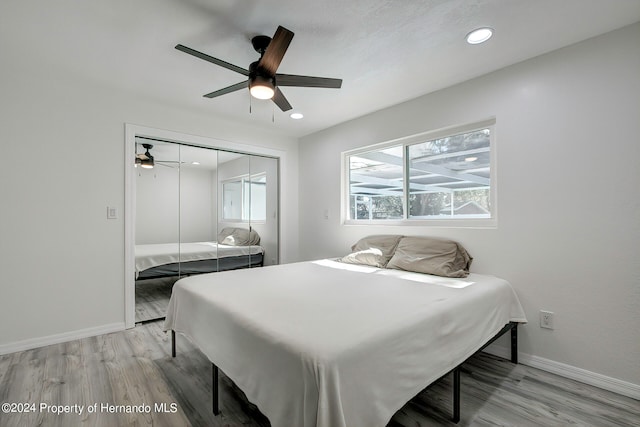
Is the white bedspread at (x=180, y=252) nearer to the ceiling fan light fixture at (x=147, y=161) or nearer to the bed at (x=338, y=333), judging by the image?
the ceiling fan light fixture at (x=147, y=161)

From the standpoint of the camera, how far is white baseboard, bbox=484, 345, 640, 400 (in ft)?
6.29

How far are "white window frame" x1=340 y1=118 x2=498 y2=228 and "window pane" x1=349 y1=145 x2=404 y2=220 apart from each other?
0.06 m

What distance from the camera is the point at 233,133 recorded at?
3.91 metres

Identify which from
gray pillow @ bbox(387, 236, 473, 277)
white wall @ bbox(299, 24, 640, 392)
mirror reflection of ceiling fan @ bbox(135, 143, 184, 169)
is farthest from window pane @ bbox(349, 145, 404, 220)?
mirror reflection of ceiling fan @ bbox(135, 143, 184, 169)

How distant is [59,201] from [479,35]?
378 centimetres

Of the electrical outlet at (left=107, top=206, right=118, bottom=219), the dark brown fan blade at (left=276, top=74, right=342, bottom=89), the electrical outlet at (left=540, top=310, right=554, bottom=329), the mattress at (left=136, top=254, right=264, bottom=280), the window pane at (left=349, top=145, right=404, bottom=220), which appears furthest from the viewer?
the window pane at (left=349, top=145, right=404, bottom=220)

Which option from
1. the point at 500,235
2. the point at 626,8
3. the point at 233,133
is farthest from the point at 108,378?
the point at 626,8

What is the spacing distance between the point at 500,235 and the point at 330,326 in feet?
6.31

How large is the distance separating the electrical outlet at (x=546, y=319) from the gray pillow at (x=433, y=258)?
0.59 metres

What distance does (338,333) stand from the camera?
1266 mm

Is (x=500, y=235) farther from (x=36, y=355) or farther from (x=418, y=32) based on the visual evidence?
(x=36, y=355)

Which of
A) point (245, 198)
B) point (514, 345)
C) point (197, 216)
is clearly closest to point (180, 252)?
point (197, 216)

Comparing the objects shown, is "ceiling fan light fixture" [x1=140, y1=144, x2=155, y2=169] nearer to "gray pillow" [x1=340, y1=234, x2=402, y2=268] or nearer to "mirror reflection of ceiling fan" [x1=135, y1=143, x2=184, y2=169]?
"mirror reflection of ceiling fan" [x1=135, y1=143, x2=184, y2=169]

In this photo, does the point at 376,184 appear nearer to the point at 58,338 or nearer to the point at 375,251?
the point at 375,251
